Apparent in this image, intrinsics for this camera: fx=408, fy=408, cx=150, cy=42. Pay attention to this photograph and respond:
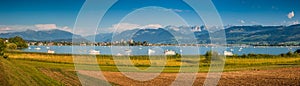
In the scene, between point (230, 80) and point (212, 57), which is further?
point (212, 57)

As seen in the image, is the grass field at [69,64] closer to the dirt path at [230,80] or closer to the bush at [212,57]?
the bush at [212,57]

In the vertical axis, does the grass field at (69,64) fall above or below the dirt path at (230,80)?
above

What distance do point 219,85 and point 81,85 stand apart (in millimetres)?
13922

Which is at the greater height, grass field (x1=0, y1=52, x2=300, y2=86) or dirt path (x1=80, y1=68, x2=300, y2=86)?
grass field (x1=0, y1=52, x2=300, y2=86)

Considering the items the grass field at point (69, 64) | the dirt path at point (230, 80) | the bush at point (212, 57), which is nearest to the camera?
the grass field at point (69, 64)

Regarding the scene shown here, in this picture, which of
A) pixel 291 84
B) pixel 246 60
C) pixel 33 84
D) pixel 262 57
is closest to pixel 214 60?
pixel 246 60

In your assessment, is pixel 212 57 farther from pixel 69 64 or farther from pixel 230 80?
pixel 230 80

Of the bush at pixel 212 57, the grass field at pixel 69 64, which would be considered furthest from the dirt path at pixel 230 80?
the bush at pixel 212 57

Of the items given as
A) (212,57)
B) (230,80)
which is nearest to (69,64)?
(212,57)

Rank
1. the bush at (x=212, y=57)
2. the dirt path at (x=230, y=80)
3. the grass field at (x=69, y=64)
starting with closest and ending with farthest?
the grass field at (x=69, y=64)
the dirt path at (x=230, y=80)
the bush at (x=212, y=57)

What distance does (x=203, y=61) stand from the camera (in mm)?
77500

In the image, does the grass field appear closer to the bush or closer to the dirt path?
the bush

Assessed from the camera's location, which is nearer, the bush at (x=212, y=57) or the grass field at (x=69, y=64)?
the grass field at (x=69, y=64)

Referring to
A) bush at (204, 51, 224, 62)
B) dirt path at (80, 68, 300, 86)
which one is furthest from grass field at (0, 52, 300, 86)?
dirt path at (80, 68, 300, 86)
